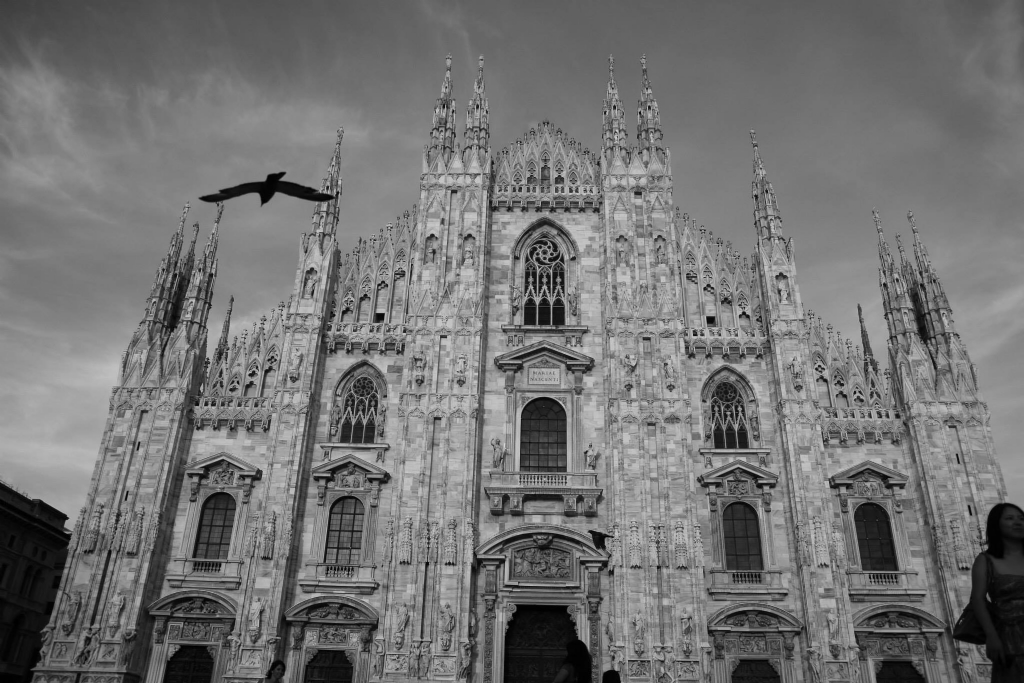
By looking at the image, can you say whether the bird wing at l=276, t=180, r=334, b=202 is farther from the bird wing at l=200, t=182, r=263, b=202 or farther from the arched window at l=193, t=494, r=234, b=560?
the arched window at l=193, t=494, r=234, b=560

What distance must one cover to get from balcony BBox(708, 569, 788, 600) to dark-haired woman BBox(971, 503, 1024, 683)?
19.4 meters

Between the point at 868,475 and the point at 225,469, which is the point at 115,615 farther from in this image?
the point at 868,475

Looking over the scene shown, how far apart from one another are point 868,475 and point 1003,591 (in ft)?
70.7

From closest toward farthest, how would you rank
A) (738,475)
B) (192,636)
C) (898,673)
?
1. (898,673)
2. (192,636)
3. (738,475)

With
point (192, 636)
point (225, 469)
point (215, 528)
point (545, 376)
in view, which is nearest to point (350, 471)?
point (225, 469)

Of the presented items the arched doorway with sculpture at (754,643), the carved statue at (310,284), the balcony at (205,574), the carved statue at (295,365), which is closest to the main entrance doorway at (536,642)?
the arched doorway with sculpture at (754,643)

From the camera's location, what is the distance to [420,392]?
1073 inches

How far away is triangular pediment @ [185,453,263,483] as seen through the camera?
86.4ft

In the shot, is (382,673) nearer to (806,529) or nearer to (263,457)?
(263,457)

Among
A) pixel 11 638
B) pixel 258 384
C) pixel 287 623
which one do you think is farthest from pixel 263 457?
pixel 11 638

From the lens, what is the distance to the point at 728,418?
2764cm

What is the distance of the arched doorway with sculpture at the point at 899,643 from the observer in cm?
2369

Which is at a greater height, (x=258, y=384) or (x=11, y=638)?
(x=258, y=384)

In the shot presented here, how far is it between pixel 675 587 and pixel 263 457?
14178 mm
